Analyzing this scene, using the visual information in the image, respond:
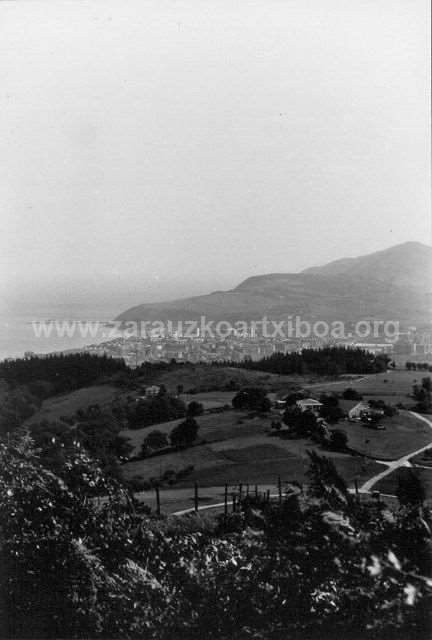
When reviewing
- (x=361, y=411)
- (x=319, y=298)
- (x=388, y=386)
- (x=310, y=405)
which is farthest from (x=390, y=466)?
(x=319, y=298)

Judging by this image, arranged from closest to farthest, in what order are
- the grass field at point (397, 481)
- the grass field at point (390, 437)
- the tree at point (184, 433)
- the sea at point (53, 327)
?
1. the grass field at point (397, 481)
2. the grass field at point (390, 437)
3. the tree at point (184, 433)
4. the sea at point (53, 327)

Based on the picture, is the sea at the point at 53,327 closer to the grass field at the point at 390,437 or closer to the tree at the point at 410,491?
the grass field at the point at 390,437

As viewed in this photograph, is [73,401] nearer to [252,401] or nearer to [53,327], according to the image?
[53,327]

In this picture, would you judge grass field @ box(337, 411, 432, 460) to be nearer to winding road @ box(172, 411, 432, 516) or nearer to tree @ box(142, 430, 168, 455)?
winding road @ box(172, 411, 432, 516)

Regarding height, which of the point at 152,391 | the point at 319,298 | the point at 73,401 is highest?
the point at 319,298

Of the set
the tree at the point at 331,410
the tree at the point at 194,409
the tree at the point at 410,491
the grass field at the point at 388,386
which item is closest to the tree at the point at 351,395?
the grass field at the point at 388,386

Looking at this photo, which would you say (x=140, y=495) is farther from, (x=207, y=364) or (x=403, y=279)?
(x=403, y=279)
